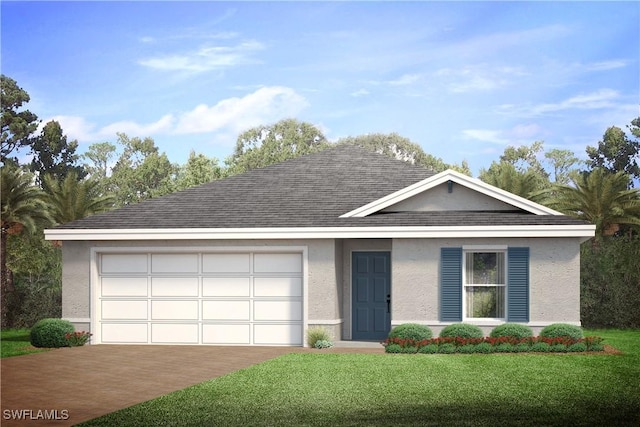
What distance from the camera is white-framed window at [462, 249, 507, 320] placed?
895 inches

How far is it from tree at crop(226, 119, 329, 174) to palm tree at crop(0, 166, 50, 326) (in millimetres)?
38916

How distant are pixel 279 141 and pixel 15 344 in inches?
2017

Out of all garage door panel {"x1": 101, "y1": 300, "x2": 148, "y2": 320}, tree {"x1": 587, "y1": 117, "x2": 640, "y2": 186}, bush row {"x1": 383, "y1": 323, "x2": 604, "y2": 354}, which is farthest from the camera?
tree {"x1": 587, "y1": 117, "x2": 640, "y2": 186}

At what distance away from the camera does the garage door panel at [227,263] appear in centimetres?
2383

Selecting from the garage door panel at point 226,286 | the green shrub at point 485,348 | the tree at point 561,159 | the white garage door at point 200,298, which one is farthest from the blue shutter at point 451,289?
the tree at point 561,159

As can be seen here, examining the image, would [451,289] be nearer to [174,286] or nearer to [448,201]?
[448,201]

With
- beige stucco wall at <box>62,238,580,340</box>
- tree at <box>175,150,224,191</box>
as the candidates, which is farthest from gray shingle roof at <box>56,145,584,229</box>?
tree at <box>175,150,224,191</box>

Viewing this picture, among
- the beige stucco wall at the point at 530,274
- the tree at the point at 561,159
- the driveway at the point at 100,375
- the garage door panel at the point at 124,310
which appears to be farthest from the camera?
the tree at the point at 561,159

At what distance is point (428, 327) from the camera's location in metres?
22.5

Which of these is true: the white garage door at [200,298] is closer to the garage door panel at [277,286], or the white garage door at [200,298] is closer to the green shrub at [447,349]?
the garage door panel at [277,286]

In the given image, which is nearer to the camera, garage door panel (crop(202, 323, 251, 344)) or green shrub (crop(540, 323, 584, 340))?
green shrub (crop(540, 323, 584, 340))

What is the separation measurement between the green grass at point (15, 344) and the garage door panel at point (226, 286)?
4.38m

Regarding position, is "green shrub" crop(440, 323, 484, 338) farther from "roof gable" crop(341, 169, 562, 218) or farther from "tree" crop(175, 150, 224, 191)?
"tree" crop(175, 150, 224, 191)

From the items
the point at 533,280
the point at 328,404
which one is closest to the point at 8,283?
the point at 533,280
